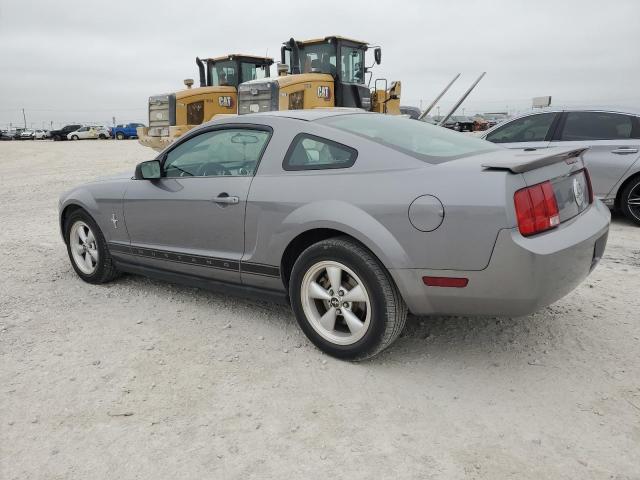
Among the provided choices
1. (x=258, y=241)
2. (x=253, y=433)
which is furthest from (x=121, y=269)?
(x=253, y=433)

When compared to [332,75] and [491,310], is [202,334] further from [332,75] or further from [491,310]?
[332,75]

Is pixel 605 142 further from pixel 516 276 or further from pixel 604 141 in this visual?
pixel 516 276

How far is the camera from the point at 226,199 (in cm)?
370

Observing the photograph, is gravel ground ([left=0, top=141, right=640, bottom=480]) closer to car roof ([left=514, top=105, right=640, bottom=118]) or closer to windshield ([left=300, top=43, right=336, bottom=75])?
car roof ([left=514, top=105, right=640, bottom=118])

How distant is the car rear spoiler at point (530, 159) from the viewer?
275cm

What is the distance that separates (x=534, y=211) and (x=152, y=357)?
7.82ft

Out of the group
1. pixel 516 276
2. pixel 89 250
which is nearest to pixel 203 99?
pixel 89 250

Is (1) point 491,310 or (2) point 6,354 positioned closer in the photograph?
(1) point 491,310

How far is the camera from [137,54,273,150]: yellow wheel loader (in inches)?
588

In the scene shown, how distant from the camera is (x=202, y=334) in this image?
378cm

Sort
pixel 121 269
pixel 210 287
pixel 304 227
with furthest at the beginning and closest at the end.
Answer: pixel 121 269, pixel 210 287, pixel 304 227

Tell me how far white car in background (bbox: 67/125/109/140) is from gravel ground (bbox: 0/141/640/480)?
49.3 m

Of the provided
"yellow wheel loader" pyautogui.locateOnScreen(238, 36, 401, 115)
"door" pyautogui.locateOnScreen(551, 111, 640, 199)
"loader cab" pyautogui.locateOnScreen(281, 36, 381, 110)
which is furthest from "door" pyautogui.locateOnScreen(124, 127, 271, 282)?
"loader cab" pyautogui.locateOnScreen(281, 36, 381, 110)

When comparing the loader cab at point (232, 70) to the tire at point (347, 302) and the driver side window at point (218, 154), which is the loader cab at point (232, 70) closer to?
the driver side window at point (218, 154)
